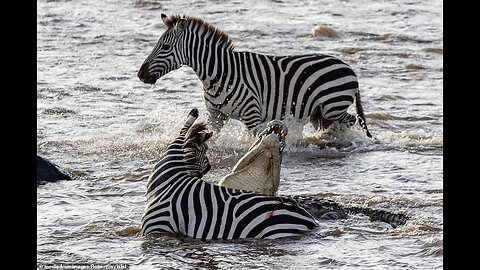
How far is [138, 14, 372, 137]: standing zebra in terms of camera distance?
10.7 metres

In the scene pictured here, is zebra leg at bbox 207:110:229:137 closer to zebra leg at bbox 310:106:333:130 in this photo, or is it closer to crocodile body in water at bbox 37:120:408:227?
zebra leg at bbox 310:106:333:130

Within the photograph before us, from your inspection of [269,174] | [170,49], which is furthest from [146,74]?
[269,174]

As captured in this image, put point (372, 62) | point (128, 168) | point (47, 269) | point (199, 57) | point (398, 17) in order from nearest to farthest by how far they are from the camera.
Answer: point (47, 269), point (128, 168), point (199, 57), point (372, 62), point (398, 17)

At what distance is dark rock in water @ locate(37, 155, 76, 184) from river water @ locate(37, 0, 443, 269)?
142 millimetres

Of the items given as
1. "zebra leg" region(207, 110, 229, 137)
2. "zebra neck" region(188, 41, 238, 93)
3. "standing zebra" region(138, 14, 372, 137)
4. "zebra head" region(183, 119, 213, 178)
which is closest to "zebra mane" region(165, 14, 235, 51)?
"standing zebra" region(138, 14, 372, 137)

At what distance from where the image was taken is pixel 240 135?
10875 mm

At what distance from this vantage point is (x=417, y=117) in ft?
40.6

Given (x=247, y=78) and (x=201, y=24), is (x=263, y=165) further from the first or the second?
(x=201, y=24)

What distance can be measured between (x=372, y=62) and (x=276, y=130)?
9285 millimetres

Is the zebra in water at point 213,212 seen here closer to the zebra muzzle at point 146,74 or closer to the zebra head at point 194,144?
the zebra head at point 194,144

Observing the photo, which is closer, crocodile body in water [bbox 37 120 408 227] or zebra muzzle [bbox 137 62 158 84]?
crocodile body in water [bbox 37 120 408 227]

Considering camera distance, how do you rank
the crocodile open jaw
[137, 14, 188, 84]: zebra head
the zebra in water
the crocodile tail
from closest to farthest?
1. the zebra in water
2. the crocodile open jaw
3. the crocodile tail
4. [137, 14, 188, 84]: zebra head
